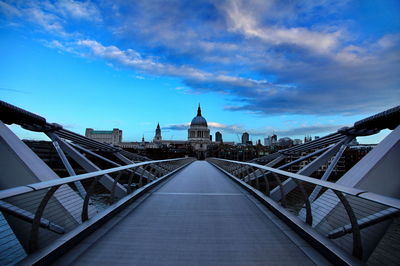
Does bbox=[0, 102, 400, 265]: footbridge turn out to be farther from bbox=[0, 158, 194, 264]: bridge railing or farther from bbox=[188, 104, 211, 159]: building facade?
bbox=[188, 104, 211, 159]: building facade

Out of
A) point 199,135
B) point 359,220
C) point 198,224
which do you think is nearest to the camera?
point 359,220

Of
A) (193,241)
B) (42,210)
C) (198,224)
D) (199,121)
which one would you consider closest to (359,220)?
(193,241)

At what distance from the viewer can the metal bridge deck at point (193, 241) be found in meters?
3.32

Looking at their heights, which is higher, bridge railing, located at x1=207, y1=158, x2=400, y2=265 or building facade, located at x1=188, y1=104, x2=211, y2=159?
building facade, located at x1=188, y1=104, x2=211, y2=159

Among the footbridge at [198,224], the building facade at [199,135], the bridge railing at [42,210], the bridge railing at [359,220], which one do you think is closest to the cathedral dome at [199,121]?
the building facade at [199,135]

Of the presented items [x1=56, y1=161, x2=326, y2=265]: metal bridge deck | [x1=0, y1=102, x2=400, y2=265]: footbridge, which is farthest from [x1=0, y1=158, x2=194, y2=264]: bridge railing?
[x1=56, y1=161, x2=326, y2=265]: metal bridge deck

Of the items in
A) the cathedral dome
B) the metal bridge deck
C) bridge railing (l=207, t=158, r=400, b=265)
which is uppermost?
the cathedral dome

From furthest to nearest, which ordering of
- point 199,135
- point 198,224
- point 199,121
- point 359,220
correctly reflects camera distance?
point 199,121 < point 199,135 < point 198,224 < point 359,220

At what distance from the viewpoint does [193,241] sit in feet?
13.1

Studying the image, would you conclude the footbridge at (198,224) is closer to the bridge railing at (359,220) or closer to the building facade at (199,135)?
the bridge railing at (359,220)

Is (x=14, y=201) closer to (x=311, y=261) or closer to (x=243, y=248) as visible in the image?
(x=243, y=248)

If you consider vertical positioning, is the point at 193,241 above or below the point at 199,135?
below

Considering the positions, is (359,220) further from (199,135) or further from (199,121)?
(199,121)

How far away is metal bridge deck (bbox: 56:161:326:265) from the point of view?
3.32 m
